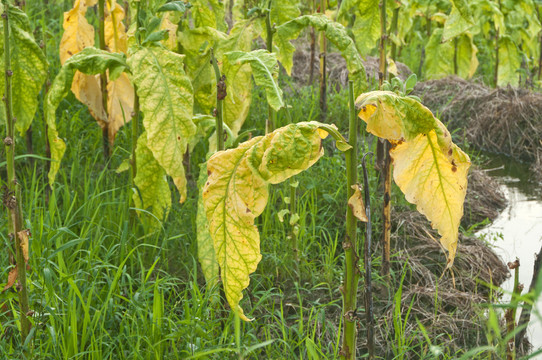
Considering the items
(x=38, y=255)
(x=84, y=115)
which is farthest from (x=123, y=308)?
(x=84, y=115)

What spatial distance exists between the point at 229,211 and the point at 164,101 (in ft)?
2.62

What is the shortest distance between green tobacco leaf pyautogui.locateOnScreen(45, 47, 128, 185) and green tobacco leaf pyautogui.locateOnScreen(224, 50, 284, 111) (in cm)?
63

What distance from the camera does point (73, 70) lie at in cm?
231

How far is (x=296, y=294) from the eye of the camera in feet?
8.52

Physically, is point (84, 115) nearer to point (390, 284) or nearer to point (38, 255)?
point (38, 255)

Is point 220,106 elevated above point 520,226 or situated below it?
above

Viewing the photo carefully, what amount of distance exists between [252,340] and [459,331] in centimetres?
84

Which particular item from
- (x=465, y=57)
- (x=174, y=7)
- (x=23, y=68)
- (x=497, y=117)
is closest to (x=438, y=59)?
(x=465, y=57)

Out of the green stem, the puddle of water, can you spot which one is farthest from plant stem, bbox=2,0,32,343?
the puddle of water

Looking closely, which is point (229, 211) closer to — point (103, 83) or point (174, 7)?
point (174, 7)

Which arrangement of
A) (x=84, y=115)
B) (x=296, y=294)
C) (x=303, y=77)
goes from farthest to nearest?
1. (x=303, y=77)
2. (x=84, y=115)
3. (x=296, y=294)

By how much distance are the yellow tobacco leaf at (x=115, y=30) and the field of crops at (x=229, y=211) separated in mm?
13

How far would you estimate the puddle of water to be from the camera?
2.93 meters

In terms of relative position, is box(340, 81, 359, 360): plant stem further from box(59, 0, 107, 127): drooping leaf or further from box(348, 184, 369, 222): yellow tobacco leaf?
box(59, 0, 107, 127): drooping leaf
